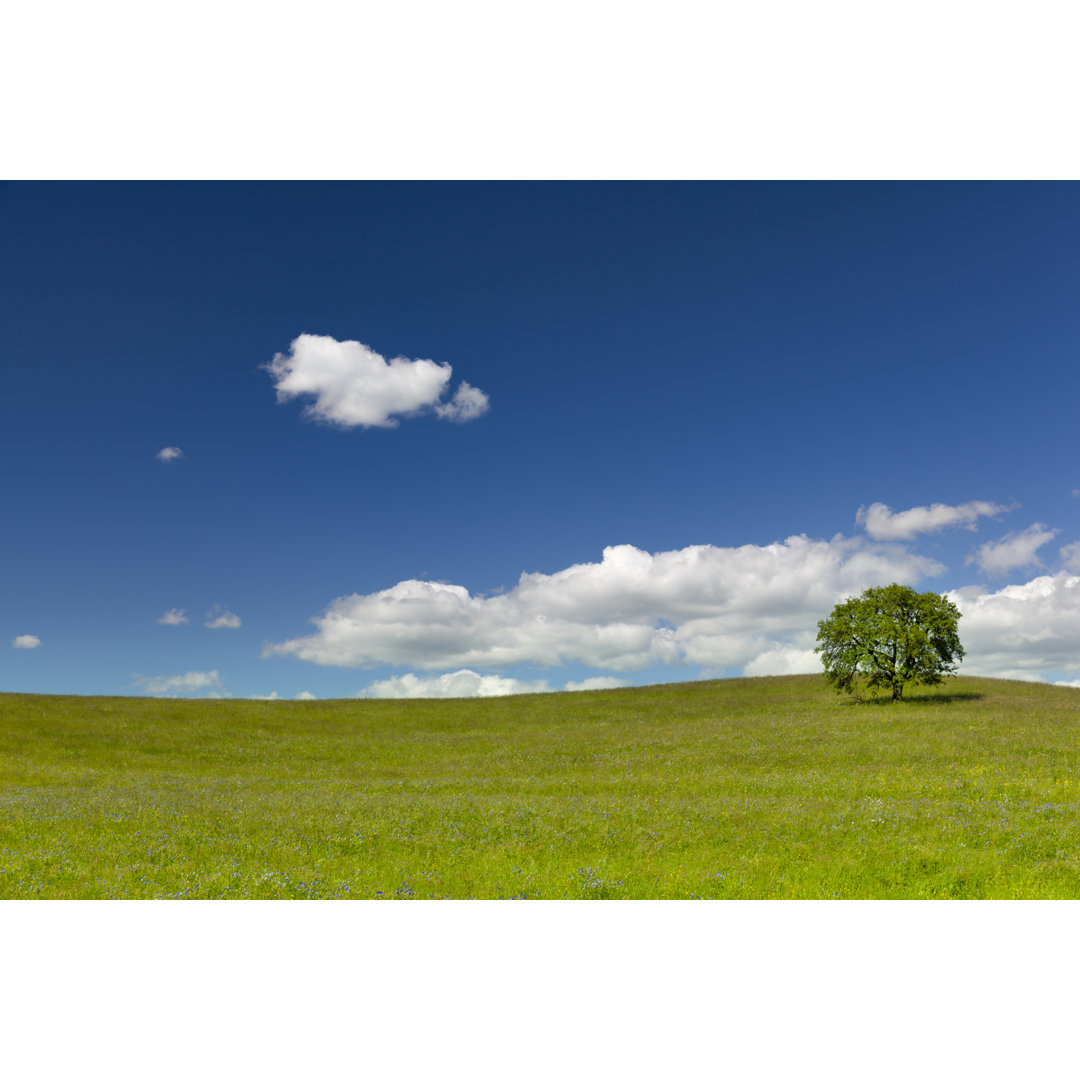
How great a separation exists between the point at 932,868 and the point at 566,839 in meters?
7.88

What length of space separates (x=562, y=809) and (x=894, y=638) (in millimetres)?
44259

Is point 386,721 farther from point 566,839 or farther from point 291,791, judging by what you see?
point 566,839

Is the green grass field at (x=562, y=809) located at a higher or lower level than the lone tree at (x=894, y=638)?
lower

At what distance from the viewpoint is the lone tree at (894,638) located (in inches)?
2163

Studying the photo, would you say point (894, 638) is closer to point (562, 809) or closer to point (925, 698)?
point (925, 698)

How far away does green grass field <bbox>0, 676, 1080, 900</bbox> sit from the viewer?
545 inches

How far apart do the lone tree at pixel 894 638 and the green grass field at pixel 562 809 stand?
5.55 metres

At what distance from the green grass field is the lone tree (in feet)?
18.2

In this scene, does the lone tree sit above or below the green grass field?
above

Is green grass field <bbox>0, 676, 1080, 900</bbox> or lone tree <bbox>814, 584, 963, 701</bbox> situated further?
lone tree <bbox>814, 584, 963, 701</bbox>

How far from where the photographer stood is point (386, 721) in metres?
59.1

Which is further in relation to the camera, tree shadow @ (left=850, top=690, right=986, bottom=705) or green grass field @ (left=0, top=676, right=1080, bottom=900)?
tree shadow @ (left=850, top=690, right=986, bottom=705)

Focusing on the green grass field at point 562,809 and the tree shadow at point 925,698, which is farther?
the tree shadow at point 925,698

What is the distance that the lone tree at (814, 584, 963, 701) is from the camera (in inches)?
2163
